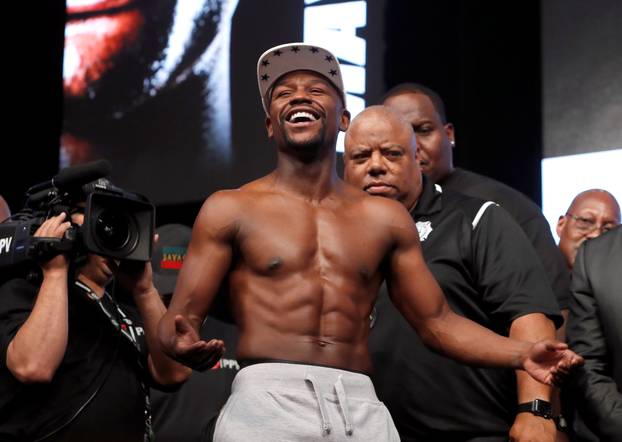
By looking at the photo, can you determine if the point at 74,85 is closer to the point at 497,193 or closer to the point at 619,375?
the point at 497,193

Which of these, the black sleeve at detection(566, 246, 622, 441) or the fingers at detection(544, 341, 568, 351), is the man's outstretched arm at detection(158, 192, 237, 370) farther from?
the black sleeve at detection(566, 246, 622, 441)

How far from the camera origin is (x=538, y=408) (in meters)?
2.47

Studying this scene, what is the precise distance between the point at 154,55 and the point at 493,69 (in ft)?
5.61

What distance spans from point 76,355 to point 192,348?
2.33 ft

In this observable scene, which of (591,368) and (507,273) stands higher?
(507,273)

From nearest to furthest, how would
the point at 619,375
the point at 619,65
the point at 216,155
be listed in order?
the point at 619,375, the point at 619,65, the point at 216,155

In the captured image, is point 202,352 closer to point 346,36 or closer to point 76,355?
point 76,355

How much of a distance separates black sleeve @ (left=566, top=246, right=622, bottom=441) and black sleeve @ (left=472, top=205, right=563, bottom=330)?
6 cm

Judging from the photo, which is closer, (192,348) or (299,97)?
(192,348)

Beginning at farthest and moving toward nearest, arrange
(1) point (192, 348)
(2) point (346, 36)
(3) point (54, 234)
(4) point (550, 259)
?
(2) point (346, 36), (4) point (550, 259), (3) point (54, 234), (1) point (192, 348)

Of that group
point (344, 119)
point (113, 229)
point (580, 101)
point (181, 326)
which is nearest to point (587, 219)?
point (580, 101)

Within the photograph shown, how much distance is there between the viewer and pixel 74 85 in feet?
17.8

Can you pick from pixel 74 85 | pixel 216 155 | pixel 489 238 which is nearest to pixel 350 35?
pixel 216 155

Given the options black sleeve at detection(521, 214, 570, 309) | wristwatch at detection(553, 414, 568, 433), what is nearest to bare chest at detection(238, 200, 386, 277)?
wristwatch at detection(553, 414, 568, 433)
